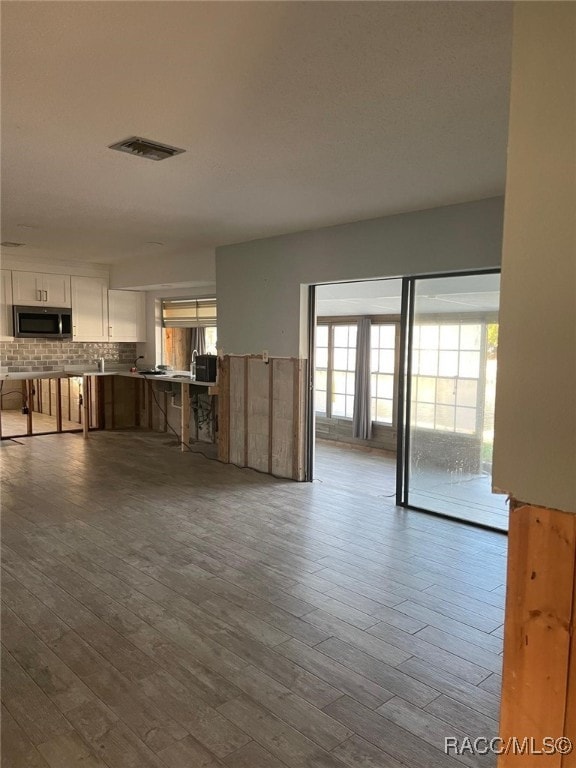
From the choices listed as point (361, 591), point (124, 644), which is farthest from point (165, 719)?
point (361, 591)

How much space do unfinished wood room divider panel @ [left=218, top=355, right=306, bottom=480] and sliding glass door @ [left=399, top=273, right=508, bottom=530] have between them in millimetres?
1192

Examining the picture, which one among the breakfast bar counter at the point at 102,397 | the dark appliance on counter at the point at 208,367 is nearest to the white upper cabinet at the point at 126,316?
the breakfast bar counter at the point at 102,397

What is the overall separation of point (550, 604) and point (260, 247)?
508cm

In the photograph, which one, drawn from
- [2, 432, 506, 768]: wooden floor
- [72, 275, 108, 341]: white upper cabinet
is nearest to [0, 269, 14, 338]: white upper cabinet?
[72, 275, 108, 341]: white upper cabinet

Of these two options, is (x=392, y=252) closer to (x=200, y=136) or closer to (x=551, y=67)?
(x=200, y=136)

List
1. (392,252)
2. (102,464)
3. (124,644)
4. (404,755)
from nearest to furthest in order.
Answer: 1. (404,755)
2. (124,644)
3. (392,252)
4. (102,464)

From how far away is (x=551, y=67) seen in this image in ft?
3.98

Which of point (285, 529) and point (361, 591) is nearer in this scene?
point (361, 591)

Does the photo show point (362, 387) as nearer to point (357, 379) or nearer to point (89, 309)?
point (357, 379)

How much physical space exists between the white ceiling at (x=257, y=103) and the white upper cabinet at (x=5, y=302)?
10.9 ft

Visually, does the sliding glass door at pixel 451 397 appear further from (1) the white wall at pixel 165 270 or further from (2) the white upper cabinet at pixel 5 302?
(2) the white upper cabinet at pixel 5 302

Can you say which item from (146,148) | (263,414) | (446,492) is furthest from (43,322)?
(446,492)

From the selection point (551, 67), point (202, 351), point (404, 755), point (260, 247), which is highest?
point (260, 247)

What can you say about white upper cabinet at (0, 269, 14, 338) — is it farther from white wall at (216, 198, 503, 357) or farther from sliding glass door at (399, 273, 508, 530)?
sliding glass door at (399, 273, 508, 530)
